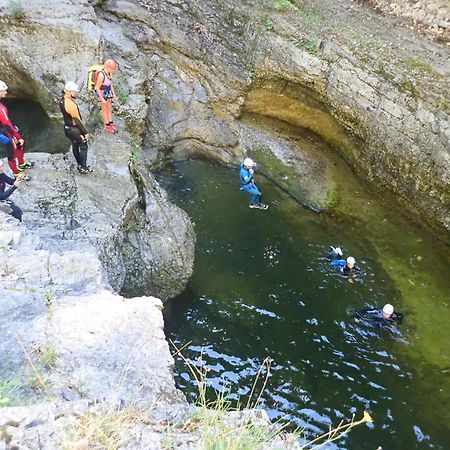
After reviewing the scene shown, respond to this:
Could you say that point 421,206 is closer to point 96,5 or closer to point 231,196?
point 231,196

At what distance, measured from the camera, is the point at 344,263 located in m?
12.5

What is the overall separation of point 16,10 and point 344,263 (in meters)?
10.1

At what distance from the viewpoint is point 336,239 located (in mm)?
13938

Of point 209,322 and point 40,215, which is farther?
point 209,322

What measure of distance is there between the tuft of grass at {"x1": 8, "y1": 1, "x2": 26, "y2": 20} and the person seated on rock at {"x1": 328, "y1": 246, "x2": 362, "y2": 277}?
9.70m

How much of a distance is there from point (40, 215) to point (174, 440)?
6.63 metres

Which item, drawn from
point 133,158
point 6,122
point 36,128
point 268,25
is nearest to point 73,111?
point 6,122

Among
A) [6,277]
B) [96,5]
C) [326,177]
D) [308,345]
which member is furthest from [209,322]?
[96,5]

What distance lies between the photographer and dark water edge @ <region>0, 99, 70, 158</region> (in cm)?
1266

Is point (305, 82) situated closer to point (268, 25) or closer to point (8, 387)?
point (268, 25)

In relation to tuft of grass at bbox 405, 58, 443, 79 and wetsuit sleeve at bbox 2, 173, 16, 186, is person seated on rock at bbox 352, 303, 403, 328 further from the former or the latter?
wetsuit sleeve at bbox 2, 173, 16, 186

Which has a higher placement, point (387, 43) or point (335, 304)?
point (387, 43)

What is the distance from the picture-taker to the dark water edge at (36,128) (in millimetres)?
12656

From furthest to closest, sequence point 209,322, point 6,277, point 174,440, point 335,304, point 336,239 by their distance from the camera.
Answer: point 336,239 < point 335,304 < point 209,322 < point 6,277 < point 174,440
